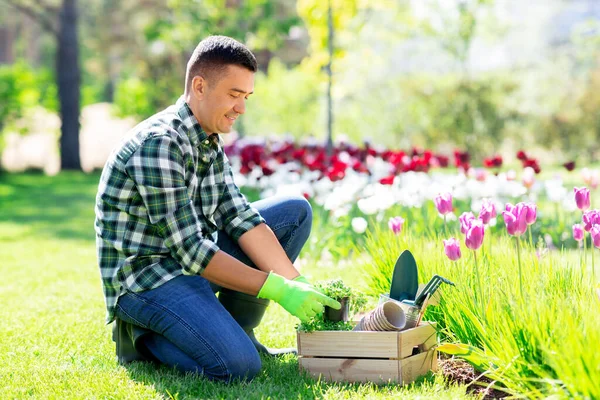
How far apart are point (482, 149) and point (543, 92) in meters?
1.42

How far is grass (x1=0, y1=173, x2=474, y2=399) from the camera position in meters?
2.64

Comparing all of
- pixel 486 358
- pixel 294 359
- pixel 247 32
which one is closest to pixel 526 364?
pixel 486 358

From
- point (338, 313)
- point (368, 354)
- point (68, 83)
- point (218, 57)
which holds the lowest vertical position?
point (368, 354)

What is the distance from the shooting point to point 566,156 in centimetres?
1399

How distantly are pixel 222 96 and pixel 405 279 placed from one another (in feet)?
3.14

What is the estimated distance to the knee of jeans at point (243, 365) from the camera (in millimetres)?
2773

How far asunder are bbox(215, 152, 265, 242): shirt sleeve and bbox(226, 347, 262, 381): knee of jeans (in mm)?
566

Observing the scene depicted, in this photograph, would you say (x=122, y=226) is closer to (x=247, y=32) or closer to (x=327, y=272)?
(x=327, y=272)

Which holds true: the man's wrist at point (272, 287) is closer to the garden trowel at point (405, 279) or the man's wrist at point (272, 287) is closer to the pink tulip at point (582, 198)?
the garden trowel at point (405, 279)

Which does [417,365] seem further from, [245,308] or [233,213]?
[233,213]

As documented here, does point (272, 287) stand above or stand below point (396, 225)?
below

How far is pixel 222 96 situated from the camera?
2949 mm

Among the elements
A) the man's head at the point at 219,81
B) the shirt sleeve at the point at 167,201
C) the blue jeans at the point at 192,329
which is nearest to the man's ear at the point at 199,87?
the man's head at the point at 219,81

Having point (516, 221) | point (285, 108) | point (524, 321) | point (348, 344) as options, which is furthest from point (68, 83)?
point (524, 321)
